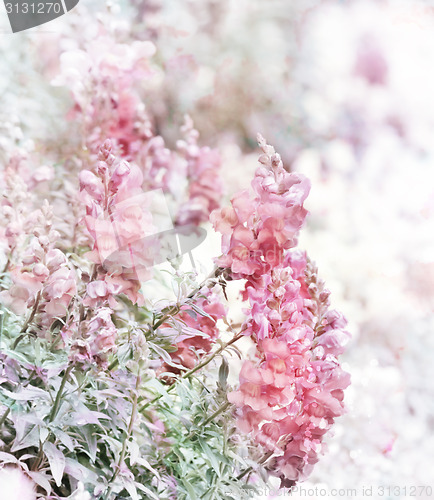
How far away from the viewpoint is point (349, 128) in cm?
209

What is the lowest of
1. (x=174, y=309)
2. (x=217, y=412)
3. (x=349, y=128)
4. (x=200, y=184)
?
(x=349, y=128)

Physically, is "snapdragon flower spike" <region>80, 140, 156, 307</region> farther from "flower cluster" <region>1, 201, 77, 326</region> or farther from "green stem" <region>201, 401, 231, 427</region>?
"green stem" <region>201, 401, 231, 427</region>

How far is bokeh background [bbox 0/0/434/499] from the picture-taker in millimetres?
1731

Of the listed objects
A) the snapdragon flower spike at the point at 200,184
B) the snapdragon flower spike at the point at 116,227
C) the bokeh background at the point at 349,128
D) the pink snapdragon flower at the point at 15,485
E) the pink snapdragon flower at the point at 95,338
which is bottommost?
the bokeh background at the point at 349,128

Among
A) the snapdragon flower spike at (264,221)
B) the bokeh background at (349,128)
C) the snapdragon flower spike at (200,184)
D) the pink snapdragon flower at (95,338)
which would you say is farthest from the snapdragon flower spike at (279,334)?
the bokeh background at (349,128)

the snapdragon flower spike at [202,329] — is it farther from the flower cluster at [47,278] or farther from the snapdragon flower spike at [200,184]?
the snapdragon flower spike at [200,184]

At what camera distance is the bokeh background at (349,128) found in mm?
1731

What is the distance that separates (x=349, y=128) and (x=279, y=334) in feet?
5.13

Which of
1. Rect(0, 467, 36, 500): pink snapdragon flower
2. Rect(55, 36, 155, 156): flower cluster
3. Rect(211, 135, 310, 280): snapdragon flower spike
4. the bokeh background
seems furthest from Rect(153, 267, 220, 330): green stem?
the bokeh background

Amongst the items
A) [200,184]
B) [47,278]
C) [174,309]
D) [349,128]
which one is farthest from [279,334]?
[349,128]

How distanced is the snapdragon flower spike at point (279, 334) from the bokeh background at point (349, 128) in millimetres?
932

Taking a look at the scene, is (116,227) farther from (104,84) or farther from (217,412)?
(104,84)

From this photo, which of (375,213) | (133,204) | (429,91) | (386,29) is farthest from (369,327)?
(133,204)

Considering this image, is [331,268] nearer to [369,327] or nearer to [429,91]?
[369,327]
